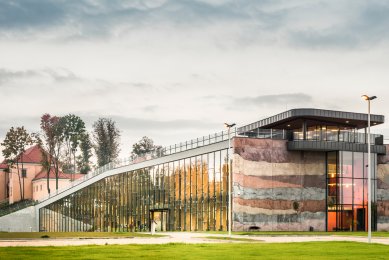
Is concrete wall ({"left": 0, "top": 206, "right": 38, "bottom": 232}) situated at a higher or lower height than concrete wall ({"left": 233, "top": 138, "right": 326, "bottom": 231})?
lower

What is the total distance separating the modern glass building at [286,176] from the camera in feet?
194

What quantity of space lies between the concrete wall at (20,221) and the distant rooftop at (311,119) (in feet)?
152

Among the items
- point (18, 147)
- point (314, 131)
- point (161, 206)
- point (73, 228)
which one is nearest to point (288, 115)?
point (314, 131)

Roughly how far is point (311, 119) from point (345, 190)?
25.7 feet

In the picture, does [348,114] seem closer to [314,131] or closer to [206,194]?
[314,131]

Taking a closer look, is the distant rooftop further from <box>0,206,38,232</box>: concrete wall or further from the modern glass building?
<box>0,206,38,232</box>: concrete wall

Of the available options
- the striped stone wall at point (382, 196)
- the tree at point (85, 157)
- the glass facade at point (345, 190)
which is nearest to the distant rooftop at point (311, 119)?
the glass facade at point (345, 190)

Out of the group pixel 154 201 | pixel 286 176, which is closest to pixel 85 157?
pixel 154 201

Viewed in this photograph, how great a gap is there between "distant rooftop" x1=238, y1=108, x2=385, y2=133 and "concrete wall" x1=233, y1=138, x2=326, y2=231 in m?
2.92

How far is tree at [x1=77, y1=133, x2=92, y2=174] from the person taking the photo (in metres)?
132

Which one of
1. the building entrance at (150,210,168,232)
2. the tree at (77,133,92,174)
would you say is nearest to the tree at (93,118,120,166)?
the tree at (77,133,92,174)

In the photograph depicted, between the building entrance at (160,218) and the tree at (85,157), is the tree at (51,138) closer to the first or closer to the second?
the tree at (85,157)

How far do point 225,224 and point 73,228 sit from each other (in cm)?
4155

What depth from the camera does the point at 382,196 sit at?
64.4 meters
